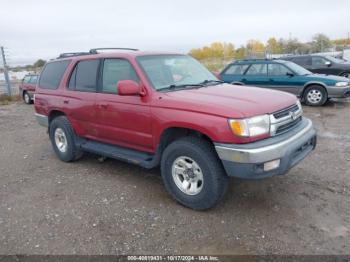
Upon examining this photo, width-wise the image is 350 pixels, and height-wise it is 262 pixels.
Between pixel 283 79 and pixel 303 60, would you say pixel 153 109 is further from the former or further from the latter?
pixel 303 60

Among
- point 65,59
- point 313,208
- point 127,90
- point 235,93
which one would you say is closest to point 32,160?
point 65,59

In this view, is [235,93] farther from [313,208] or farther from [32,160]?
[32,160]

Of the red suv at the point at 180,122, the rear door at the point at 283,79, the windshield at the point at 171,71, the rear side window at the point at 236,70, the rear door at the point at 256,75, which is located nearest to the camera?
the red suv at the point at 180,122

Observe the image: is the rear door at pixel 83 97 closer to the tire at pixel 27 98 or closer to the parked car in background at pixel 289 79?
the parked car in background at pixel 289 79

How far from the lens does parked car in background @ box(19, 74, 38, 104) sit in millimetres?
15867

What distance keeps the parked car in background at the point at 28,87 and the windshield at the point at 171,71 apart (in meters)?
13.0

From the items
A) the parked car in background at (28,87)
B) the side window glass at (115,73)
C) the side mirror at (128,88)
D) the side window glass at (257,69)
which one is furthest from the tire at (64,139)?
the parked car in background at (28,87)

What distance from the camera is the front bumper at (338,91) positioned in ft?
32.1

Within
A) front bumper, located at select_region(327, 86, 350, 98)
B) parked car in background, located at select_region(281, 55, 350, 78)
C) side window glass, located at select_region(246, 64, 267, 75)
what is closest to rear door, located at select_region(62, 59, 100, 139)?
side window glass, located at select_region(246, 64, 267, 75)

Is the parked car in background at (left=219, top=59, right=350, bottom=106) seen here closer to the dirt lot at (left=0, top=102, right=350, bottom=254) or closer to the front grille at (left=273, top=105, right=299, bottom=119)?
the dirt lot at (left=0, top=102, right=350, bottom=254)

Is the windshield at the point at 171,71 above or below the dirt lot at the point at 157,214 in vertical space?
above

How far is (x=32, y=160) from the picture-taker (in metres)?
6.03

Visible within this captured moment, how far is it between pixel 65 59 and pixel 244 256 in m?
4.41

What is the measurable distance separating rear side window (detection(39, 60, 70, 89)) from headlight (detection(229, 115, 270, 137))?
3499 millimetres
